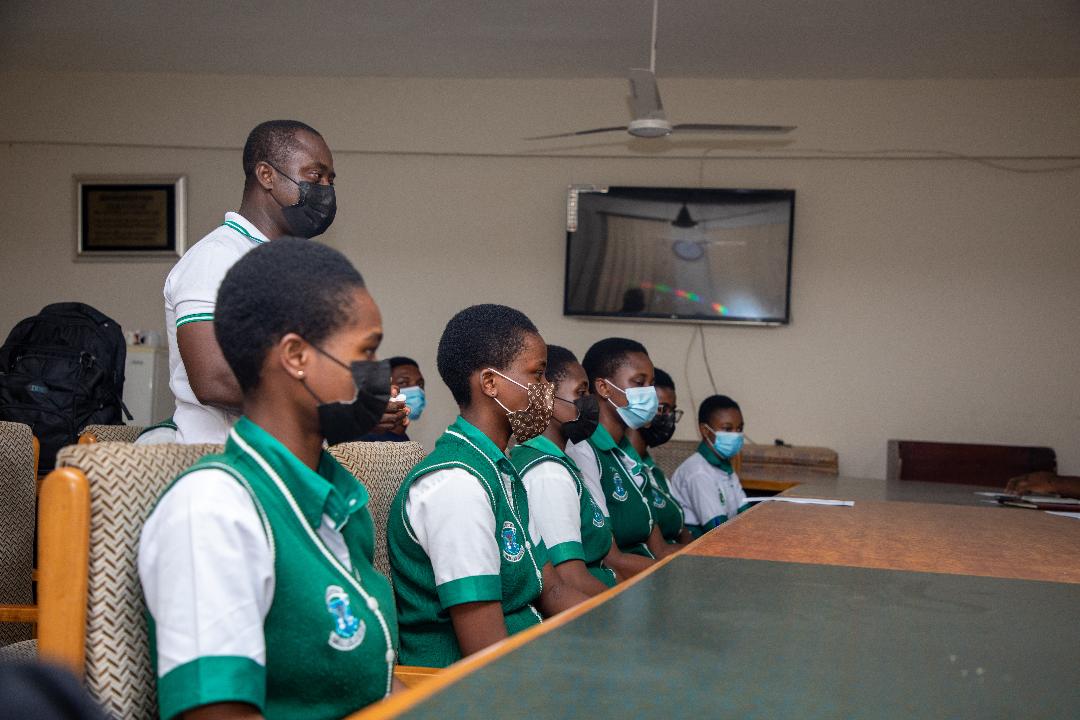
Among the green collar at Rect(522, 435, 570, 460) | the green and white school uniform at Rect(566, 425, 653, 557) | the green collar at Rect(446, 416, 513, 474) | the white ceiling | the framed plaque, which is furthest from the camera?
the framed plaque

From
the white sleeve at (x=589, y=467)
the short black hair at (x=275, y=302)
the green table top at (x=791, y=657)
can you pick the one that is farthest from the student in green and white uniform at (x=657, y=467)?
the short black hair at (x=275, y=302)

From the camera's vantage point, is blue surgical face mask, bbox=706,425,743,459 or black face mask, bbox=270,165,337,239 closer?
black face mask, bbox=270,165,337,239

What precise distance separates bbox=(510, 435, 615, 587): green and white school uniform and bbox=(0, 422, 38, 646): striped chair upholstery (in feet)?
3.69

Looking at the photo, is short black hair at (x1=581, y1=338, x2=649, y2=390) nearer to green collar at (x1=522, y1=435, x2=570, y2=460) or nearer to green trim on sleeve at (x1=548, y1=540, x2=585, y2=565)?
green collar at (x1=522, y1=435, x2=570, y2=460)

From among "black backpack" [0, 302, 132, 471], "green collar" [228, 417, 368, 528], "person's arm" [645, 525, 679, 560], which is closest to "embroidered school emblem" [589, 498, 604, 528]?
"person's arm" [645, 525, 679, 560]

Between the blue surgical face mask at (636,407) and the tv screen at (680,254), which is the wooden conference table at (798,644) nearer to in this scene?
the blue surgical face mask at (636,407)

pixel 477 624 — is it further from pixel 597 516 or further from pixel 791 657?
pixel 597 516

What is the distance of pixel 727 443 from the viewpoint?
4.34 metres

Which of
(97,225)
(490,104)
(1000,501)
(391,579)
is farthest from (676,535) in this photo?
(97,225)

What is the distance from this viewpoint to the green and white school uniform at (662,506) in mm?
3320

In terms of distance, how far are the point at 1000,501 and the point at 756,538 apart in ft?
6.37

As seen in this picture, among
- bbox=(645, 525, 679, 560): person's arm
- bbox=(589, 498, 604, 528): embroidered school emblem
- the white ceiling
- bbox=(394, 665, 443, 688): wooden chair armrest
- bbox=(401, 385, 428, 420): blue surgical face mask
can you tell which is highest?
the white ceiling

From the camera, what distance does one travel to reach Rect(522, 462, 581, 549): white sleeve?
2266 mm

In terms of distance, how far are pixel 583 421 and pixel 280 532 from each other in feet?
5.17
